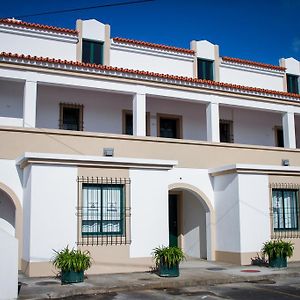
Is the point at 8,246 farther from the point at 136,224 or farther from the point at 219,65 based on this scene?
the point at 219,65

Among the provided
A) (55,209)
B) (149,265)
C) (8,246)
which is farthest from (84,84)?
(8,246)

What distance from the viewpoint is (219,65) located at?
2136 centimetres

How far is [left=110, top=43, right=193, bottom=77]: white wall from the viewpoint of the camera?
63.4ft

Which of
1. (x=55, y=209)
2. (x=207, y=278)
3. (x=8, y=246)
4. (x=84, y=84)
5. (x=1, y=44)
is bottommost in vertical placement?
(x=207, y=278)

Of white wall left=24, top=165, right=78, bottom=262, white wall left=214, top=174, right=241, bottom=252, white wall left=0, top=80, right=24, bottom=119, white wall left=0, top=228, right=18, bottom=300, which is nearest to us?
white wall left=0, top=228, right=18, bottom=300

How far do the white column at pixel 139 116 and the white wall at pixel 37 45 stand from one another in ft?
12.3

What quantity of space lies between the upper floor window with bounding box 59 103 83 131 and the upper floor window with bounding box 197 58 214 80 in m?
6.17

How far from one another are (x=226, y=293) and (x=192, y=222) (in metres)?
6.99

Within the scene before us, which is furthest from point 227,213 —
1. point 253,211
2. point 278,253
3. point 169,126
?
point 169,126

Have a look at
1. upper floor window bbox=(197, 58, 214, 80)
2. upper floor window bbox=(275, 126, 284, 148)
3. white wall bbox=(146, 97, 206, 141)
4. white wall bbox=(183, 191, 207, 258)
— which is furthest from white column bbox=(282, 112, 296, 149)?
white wall bbox=(183, 191, 207, 258)

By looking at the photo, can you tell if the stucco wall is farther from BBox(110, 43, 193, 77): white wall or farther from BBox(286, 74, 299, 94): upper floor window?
BBox(286, 74, 299, 94): upper floor window

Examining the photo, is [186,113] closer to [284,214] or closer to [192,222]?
[192,222]

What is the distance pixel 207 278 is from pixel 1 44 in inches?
457

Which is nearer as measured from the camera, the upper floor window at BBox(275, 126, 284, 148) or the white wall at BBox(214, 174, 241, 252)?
the white wall at BBox(214, 174, 241, 252)
